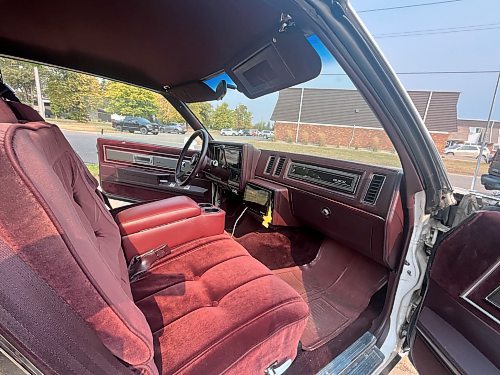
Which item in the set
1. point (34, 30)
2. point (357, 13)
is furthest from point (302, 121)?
point (34, 30)

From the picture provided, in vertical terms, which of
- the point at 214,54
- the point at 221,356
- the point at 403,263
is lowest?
the point at 221,356

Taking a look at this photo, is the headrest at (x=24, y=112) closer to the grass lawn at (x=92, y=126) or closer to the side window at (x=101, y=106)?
the side window at (x=101, y=106)

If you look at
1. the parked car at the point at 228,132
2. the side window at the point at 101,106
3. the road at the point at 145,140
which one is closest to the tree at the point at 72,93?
the side window at the point at 101,106

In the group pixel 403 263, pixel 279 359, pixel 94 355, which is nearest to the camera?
pixel 94 355

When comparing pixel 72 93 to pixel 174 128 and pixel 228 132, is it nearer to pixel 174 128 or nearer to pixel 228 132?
pixel 174 128

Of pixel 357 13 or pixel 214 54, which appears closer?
pixel 357 13

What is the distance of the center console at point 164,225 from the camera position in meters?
1.24

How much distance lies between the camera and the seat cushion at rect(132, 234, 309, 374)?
0.74 m

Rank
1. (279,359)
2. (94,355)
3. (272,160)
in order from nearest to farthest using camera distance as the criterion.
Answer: (94,355) < (279,359) < (272,160)

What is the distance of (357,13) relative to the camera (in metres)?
0.72

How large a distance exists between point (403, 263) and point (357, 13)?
0.94m

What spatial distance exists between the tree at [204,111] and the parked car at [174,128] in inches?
7.9

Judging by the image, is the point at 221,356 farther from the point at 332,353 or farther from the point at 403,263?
the point at 403,263

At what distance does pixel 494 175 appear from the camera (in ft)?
2.82
